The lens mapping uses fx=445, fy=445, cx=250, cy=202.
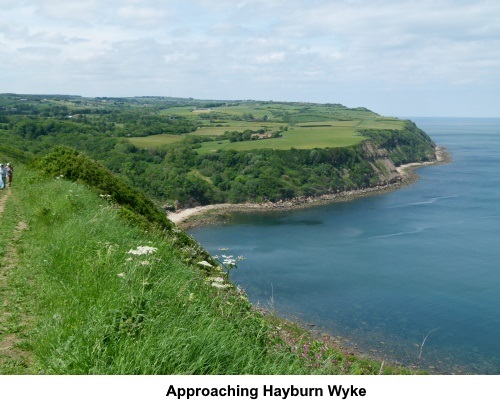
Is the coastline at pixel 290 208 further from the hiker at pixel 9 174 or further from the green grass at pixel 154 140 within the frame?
the green grass at pixel 154 140

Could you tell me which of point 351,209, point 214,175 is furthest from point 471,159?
point 214,175

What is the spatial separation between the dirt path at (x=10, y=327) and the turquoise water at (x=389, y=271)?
38.9 ft

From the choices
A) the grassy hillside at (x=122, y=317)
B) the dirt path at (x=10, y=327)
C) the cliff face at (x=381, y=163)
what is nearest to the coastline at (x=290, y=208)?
the cliff face at (x=381, y=163)

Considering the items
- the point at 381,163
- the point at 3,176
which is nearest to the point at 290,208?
the point at 381,163

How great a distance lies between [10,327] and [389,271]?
4583cm

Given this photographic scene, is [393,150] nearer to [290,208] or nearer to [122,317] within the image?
[290,208]

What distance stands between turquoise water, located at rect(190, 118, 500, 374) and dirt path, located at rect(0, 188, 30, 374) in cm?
1185

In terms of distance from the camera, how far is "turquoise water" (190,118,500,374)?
3272 cm

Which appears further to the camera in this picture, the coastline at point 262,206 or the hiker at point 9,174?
the coastline at point 262,206

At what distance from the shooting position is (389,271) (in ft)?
156

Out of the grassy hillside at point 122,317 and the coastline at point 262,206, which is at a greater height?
the grassy hillside at point 122,317

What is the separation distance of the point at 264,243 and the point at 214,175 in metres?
36.3

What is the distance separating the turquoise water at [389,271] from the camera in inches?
1288

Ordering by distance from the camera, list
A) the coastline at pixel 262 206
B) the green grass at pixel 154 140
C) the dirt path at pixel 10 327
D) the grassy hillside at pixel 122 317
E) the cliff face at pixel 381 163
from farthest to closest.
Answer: the cliff face at pixel 381 163 → the green grass at pixel 154 140 → the coastline at pixel 262 206 → the dirt path at pixel 10 327 → the grassy hillside at pixel 122 317
